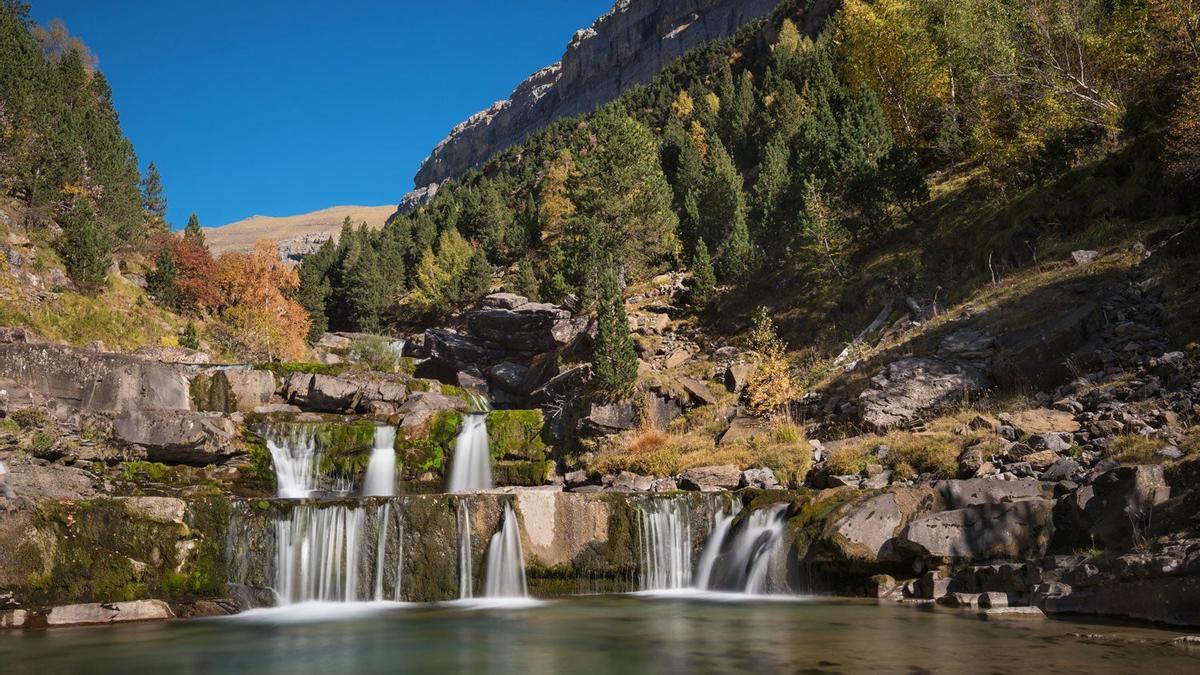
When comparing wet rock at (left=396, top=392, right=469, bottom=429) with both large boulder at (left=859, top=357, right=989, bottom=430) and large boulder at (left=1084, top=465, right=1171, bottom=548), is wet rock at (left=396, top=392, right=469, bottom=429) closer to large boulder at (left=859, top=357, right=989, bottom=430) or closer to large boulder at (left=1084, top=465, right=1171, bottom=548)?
large boulder at (left=859, top=357, right=989, bottom=430)

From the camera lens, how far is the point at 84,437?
24.5 metres

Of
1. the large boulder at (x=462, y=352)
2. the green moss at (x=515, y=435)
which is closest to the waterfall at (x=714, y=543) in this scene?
the green moss at (x=515, y=435)

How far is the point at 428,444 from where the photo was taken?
29.7 m

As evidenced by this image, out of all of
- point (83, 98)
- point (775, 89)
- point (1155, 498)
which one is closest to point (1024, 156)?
point (1155, 498)

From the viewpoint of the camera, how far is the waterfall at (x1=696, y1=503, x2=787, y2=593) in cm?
1767

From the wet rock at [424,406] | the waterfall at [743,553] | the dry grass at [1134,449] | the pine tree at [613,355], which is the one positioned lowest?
the waterfall at [743,553]

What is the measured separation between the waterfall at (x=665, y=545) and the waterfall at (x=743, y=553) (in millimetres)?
505

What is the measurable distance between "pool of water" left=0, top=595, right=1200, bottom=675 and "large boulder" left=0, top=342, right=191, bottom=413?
605 inches

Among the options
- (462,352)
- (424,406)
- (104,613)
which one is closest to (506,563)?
(104,613)

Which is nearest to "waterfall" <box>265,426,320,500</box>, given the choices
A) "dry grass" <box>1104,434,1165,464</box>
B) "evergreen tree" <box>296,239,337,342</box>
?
"dry grass" <box>1104,434,1165,464</box>

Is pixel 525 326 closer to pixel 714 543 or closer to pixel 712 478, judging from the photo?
pixel 712 478

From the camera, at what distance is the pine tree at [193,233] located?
58.5m

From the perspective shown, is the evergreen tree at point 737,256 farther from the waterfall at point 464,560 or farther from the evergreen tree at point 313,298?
the evergreen tree at point 313,298

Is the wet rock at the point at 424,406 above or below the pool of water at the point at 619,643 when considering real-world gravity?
above
